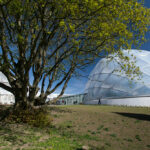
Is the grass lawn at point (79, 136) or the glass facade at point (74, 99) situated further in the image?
the glass facade at point (74, 99)

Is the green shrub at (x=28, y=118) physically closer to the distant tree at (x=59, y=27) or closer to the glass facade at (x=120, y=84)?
the distant tree at (x=59, y=27)

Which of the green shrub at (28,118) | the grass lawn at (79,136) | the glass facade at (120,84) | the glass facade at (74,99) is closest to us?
the grass lawn at (79,136)

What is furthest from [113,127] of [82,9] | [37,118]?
[82,9]

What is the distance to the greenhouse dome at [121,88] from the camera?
2395cm

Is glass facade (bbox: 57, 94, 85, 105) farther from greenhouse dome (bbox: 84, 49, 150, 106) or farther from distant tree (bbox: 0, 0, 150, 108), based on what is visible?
distant tree (bbox: 0, 0, 150, 108)

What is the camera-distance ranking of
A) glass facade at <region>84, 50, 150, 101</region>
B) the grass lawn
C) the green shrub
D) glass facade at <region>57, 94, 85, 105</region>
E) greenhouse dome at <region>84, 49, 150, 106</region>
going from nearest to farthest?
the grass lawn < the green shrub < greenhouse dome at <region>84, 49, 150, 106</region> < glass facade at <region>84, 50, 150, 101</region> < glass facade at <region>57, 94, 85, 105</region>

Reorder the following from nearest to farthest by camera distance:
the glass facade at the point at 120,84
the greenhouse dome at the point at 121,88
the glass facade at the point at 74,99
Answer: the greenhouse dome at the point at 121,88
the glass facade at the point at 120,84
the glass facade at the point at 74,99

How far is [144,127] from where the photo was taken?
27.1 ft

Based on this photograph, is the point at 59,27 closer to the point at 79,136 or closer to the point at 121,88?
the point at 79,136

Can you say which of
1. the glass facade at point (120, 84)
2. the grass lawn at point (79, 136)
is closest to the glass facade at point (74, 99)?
the glass facade at point (120, 84)

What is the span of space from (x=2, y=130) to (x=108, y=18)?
704 centimetres

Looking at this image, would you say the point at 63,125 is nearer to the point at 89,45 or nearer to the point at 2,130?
the point at 2,130

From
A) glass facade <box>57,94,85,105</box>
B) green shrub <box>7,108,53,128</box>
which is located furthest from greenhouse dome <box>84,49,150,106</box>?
green shrub <box>7,108,53,128</box>

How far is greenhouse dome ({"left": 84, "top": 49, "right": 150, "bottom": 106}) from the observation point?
24.0 meters
